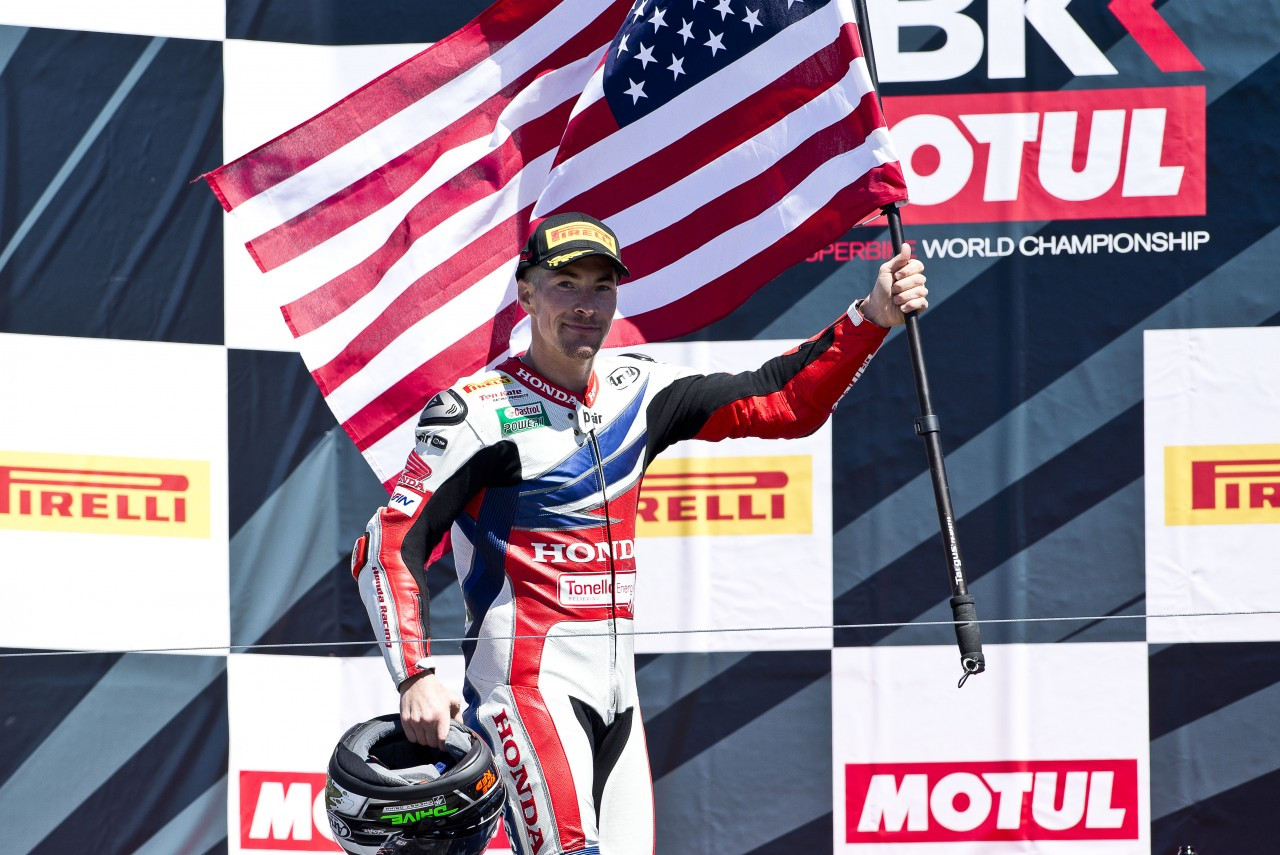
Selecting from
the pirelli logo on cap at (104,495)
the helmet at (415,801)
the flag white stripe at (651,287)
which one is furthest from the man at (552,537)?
the pirelli logo on cap at (104,495)

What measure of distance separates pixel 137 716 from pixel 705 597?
1585 millimetres

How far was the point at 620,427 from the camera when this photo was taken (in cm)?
239

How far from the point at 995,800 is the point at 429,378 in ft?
6.28

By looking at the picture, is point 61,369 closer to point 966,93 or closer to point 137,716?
point 137,716

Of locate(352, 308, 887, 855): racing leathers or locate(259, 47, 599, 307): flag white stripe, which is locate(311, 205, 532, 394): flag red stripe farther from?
locate(352, 308, 887, 855): racing leathers

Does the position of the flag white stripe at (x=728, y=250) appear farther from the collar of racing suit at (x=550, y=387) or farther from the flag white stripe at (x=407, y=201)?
the collar of racing suit at (x=550, y=387)

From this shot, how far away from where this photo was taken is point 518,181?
9.40ft

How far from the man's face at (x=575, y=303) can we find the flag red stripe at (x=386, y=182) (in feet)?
2.08

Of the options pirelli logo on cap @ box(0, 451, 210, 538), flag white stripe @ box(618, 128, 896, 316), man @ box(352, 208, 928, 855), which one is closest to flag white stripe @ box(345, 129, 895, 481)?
flag white stripe @ box(618, 128, 896, 316)

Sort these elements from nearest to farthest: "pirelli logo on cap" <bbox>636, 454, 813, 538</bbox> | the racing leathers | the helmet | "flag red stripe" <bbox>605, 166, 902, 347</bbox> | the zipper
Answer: the helmet
the racing leathers
the zipper
"flag red stripe" <bbox>605, 166, 902, 347</bbox>
"pirelli logo on cap" <bbox>636, 454, 813, 538</bbox>

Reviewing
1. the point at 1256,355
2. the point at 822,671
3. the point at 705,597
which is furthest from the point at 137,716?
the point at 1256,355

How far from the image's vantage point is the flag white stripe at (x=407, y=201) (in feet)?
9.11

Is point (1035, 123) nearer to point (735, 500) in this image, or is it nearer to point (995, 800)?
point (735, 500)

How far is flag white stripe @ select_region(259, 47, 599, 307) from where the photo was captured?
278 centimetres
